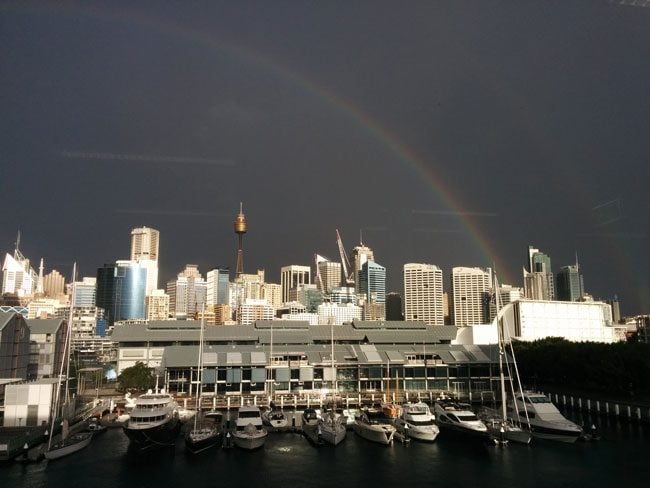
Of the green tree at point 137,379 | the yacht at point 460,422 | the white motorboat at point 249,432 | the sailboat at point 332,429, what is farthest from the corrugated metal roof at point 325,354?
the sailboat at point 332,429

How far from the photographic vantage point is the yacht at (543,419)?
52312 mm

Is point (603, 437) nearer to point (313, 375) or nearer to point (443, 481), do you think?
point (443, 481)

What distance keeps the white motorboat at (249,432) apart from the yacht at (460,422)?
19.4m

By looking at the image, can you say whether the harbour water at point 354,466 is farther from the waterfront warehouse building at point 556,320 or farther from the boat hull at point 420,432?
the waterfront warehouse building at point 556,320

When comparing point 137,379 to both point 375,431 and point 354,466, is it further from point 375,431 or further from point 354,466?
point 354,466

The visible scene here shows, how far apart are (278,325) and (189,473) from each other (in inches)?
2538

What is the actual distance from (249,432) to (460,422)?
69.6 ft

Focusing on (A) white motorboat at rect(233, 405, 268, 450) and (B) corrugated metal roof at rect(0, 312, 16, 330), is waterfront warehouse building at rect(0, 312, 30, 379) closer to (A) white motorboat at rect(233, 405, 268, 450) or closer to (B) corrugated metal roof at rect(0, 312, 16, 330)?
(B) corrugated metal roof at rect(0, 312, 16, 330)

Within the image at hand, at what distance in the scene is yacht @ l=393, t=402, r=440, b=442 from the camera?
175ft

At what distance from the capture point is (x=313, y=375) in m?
80.5

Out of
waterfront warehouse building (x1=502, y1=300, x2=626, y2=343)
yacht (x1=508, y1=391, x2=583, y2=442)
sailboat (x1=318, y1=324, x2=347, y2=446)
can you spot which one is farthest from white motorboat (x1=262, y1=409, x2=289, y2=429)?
waterfront warehouse building (x1=502, y1=300, x2=626, y2=343)

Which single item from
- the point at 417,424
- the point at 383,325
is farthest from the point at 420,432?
the point at 383,325

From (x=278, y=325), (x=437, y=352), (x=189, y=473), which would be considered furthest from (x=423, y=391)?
(x=189, y=473)

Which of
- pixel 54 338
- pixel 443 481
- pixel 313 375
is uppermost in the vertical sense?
pixel 54 338
